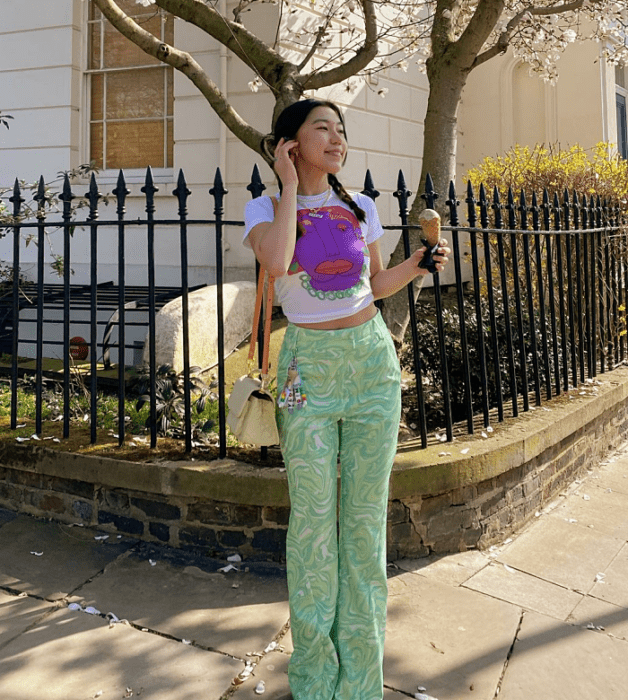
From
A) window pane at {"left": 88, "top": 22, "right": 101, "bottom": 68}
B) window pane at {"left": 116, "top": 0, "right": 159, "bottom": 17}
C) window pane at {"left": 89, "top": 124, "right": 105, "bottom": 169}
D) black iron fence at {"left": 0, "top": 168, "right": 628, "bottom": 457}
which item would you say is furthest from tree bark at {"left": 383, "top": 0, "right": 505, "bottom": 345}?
window pane at {"left": 88, "top": 22, "right": 101, "bottom": 68}

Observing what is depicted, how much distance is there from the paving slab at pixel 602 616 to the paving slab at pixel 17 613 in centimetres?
228

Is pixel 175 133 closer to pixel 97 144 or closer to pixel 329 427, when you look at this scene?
pixel 97 144

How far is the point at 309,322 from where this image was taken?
2.52 meters

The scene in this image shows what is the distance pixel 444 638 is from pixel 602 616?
2.66 ft

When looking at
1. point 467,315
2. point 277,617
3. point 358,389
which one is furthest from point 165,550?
point 467,315

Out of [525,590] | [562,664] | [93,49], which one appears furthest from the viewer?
[93,49]

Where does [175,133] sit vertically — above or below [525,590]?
above

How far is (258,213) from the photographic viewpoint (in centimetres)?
252

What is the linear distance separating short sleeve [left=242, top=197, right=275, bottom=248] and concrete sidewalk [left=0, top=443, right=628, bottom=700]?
159cm

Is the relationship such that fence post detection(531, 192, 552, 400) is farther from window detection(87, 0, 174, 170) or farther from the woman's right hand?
window detection(87, 0, 174, 170)

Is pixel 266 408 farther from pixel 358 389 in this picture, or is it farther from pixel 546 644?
pixel 546 644

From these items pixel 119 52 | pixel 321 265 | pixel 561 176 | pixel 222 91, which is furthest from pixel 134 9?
pixel 321 265

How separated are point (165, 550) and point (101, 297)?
4107mm

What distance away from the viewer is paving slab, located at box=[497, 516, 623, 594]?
374cm
